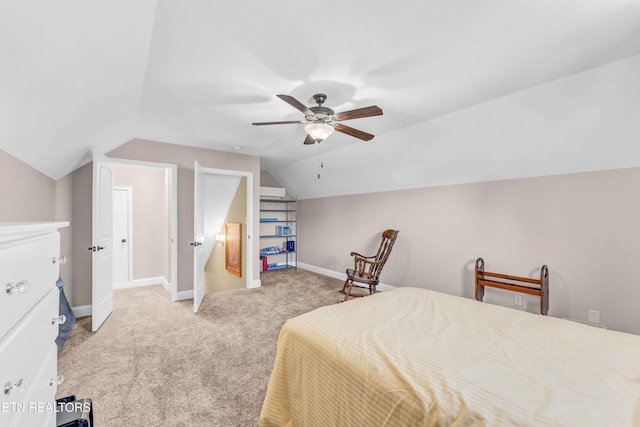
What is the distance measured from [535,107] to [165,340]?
4.15 m

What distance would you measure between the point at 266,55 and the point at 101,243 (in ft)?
9.36

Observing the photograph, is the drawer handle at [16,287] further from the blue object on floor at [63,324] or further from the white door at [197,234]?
the white door at [197,234]

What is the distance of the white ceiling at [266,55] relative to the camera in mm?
1435

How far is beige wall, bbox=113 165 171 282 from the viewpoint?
4.84 metres

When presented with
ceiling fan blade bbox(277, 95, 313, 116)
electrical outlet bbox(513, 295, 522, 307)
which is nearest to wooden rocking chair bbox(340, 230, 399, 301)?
electrical outlet bbox(513, 295, 522, 307)

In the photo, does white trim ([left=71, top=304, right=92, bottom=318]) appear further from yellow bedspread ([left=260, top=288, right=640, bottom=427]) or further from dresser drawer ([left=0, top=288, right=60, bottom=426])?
yellow bedspread ([left=260, top=288, right=640, bottom=427])

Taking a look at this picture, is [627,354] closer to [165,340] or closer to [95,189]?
[165,340]

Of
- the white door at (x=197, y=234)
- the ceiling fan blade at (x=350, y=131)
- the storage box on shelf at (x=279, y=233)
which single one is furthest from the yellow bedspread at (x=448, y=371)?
the storage box on shelf at (x=279, y=233)

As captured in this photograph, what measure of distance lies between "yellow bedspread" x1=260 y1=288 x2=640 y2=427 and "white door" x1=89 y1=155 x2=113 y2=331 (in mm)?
2648

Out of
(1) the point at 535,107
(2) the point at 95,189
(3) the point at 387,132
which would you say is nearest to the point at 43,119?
(2) the point at 95,189

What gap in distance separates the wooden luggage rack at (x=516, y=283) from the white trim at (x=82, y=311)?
4754 mm

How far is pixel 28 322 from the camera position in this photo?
81 centimetres

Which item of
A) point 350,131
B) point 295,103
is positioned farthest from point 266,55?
point 350,131

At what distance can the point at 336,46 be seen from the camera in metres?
1.87
